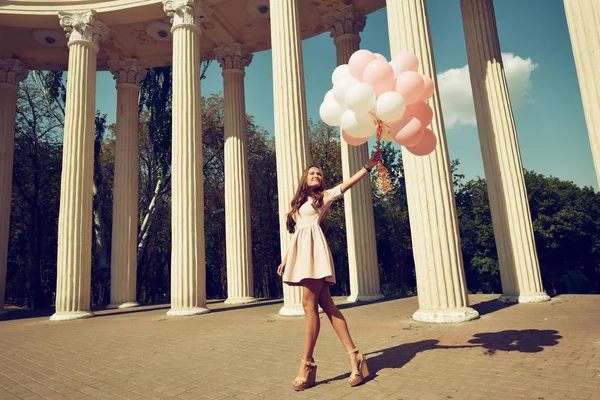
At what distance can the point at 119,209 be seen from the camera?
20.8 m

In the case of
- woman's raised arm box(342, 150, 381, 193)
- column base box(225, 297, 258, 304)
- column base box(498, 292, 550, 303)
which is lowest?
column base box(225, 297, 258, 304)

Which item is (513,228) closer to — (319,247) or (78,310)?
(319,247)

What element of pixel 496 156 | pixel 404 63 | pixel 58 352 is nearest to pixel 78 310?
pixel 58 352

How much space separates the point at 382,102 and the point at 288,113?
8012 mm

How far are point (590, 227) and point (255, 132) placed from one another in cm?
3808

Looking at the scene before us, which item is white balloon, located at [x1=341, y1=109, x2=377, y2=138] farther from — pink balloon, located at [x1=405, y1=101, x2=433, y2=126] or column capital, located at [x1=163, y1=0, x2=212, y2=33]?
column capital, located at [x1=163, y1=0, x2=212, y2=33]

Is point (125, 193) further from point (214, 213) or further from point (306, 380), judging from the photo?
point (306, 380)

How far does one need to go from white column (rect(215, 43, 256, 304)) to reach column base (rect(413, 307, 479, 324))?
1138 cm

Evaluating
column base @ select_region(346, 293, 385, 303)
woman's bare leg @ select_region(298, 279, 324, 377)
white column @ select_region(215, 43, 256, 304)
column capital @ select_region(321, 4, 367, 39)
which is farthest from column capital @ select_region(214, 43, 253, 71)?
woman's bare leg @ select_region(298, 279, 324, 377)

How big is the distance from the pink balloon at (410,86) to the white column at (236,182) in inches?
581

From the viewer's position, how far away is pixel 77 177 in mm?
16359

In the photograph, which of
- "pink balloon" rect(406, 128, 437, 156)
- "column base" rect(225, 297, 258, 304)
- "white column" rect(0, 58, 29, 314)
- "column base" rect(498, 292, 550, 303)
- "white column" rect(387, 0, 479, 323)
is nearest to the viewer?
"pink balloon" rect(406, 128, 437, 156)

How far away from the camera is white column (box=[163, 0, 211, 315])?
48.0 feet

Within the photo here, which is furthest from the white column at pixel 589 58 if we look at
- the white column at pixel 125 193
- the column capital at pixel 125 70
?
the column capital at pixel 125 70
